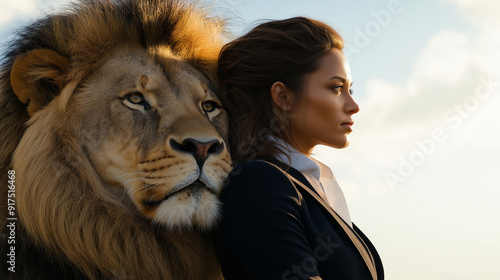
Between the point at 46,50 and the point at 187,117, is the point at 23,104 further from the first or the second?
the point at 187,117

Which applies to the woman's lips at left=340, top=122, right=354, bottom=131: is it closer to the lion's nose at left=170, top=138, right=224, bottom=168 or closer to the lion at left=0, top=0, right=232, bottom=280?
the lion at left=0, top=0, right=232, bottom=280

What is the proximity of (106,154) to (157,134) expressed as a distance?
0.75 ft

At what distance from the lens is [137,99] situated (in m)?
2.66

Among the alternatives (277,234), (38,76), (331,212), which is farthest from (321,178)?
(38,76)

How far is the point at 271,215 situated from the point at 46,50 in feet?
3.97

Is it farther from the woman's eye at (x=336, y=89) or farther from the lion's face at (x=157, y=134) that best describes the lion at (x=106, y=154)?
the woman's eye at (x=336, y=89)

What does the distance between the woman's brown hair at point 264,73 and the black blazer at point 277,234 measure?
34 centimetres

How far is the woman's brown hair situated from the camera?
112 inches

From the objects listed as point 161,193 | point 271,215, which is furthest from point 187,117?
point 271,215

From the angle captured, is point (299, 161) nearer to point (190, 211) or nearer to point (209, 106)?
point (209, 106)

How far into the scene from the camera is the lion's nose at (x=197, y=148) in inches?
96.1

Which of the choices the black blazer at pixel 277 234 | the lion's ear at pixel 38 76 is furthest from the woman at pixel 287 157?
the lion's ear at pixel 38 76

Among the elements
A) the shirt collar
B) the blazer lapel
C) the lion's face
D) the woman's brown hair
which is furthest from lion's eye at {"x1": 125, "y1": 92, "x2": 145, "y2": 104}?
the blazer lapel

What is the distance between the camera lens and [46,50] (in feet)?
8.83
